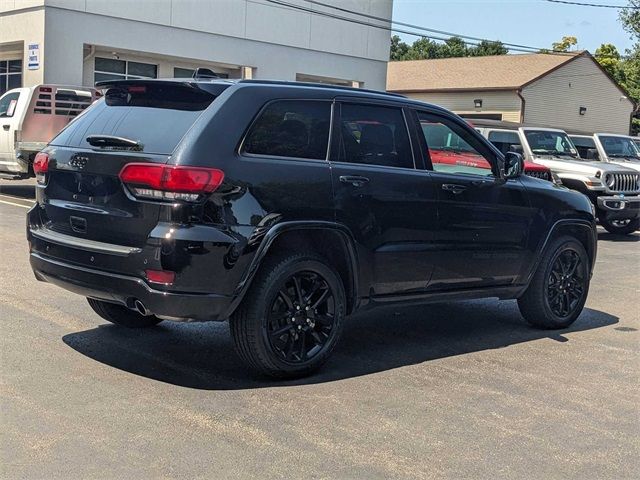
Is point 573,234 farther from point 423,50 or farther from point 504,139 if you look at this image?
point 423,50

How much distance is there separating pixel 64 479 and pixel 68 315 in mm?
3133

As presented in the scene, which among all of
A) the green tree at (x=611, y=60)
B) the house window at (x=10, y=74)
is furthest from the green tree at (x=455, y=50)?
the house window at (x=10, y=74)

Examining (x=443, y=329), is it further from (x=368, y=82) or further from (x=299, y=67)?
(x=368, y=82)

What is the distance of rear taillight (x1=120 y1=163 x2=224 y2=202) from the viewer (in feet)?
15.7

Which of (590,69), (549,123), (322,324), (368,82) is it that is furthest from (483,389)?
(590,69)

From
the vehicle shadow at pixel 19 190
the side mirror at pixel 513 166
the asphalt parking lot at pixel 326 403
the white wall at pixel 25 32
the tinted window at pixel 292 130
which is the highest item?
the white wall at pixel 25 32

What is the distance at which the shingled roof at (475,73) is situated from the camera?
44.0 metres

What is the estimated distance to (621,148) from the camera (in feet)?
58.9

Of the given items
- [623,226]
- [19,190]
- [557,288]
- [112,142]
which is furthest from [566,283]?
[19,190]

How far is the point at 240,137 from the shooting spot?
5070 millimetres

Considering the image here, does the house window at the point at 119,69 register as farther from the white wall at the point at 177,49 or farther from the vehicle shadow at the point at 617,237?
the vehicle shadow at the point at 617,237

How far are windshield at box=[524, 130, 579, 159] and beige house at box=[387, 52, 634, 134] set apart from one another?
86.4ft

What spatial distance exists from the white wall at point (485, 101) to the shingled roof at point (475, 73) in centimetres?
45

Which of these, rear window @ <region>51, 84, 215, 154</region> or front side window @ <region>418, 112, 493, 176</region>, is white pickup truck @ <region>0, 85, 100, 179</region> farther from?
front side window @ <region>418, 112, 493, 176</region>
